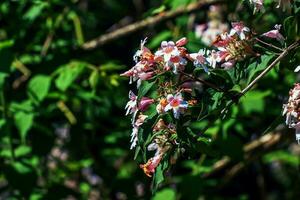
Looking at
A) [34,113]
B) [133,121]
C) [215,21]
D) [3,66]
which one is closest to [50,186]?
[34,113]

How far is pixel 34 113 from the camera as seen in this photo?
3.19 m

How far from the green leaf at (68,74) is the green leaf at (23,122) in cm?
18

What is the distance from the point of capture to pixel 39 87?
323 cm

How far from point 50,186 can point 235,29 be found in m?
1.84

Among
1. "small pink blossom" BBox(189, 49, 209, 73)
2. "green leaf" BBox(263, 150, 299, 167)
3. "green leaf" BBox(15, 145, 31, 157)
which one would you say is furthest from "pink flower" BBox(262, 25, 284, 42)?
"green leaf" BBox(263, 150, 299, 167)

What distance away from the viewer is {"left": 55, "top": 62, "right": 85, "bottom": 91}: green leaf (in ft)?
10.4

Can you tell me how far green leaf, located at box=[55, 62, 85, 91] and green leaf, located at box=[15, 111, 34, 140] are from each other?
18cm

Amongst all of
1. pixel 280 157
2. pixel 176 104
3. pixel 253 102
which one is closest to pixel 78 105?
pixel 253 102

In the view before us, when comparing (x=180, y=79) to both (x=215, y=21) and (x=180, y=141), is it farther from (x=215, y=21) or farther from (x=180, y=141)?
(x=215, y=21)

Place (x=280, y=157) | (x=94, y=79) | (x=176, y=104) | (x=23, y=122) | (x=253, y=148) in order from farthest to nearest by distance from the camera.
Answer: (x=280, y=157), (x=253, y=148), (x=23, y=122), (x=94, y=79), (x=176, y=104)

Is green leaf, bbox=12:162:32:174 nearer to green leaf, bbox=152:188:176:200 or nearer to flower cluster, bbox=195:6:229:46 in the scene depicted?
green leaf, bbox=152:188:176:200

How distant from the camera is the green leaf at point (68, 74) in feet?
10.4

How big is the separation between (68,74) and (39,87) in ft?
0.49

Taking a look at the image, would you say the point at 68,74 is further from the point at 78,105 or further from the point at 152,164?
the point at 152,164
